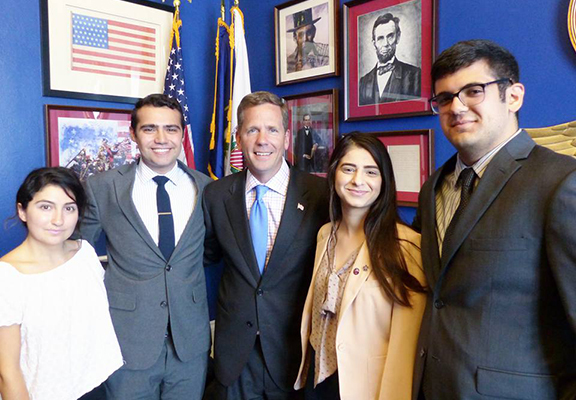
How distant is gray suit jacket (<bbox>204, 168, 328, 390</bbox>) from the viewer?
178 cm

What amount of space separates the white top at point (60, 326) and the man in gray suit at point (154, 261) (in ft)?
0.48

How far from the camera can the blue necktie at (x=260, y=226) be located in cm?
183

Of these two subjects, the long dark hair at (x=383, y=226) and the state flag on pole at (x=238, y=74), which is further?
the state flag on pole at (x=238, y=74)

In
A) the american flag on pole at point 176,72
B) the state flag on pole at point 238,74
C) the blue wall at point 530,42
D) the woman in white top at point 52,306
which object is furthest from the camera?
the state flag on pole at point 238,74

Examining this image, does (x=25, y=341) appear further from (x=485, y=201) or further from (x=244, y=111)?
(x=485, y=201)

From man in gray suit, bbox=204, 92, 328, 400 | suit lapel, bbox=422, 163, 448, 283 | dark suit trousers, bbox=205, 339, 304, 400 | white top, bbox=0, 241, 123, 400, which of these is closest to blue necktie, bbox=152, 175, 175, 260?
man in gray suit, bbox=204, 92, 328, 400

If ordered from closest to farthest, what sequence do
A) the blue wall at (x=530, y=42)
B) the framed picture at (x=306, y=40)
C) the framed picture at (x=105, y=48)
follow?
the blue wall at (x=530, y=42), the framed picture at (x=105, y=48), the framed picture at (x=306, y=40)

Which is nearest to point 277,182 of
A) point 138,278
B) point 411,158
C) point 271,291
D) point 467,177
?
point 271,291

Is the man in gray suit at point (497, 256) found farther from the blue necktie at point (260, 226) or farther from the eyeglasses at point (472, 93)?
the blue necktie at point (260, 226)

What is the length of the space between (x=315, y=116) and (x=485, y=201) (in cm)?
203

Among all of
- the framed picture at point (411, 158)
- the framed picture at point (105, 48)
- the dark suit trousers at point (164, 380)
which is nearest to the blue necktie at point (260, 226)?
the dark suit trousers at point (164, 380)

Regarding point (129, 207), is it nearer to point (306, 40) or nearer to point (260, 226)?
point (260, 226)

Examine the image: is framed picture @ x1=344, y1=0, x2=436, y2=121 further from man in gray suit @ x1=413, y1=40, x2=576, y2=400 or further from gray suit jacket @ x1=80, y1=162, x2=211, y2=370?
gray suit jacket @ x1=80, y1=162, x2=211, y2=370

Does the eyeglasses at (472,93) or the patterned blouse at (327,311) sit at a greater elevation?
the eyeglasses at (472,93)
